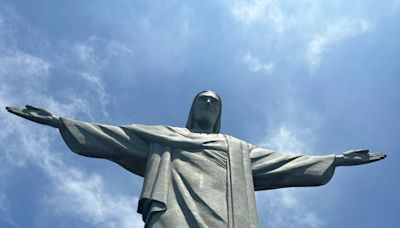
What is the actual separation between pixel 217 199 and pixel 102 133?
2799 millimetres

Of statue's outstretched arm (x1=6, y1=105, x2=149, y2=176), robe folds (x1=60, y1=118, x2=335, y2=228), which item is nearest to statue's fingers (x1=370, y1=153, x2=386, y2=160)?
robe folds (x1=60, y1=118, x2=335, y2=228)

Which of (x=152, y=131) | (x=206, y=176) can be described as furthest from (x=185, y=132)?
(x=206, y=176)

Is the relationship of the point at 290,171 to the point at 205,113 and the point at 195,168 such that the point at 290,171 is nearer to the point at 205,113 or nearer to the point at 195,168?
the point at 195,168

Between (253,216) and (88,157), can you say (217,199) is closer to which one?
(253,216)

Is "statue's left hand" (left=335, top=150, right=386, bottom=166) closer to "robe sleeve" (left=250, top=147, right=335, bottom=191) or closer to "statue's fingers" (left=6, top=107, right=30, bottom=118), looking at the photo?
"robe sleeve" (left=250, top=147, right=335, bottom=191)

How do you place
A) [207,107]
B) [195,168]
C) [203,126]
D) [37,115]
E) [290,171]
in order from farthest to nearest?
[207,107] < [203,126] < [290,171] < [37,115] < [195,168]

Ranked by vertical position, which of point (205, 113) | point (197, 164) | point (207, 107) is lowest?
point (197, 164)

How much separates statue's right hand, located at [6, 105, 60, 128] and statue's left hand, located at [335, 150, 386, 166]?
5680 millimetres

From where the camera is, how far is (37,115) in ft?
43.3

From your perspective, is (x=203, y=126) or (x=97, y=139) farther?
(x=203, y=126)

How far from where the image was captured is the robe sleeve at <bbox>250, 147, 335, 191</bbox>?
13602 mm

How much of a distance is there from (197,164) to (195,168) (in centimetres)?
12

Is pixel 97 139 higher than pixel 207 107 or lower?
lower

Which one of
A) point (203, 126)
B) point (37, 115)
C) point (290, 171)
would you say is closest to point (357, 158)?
point (290, 171)
